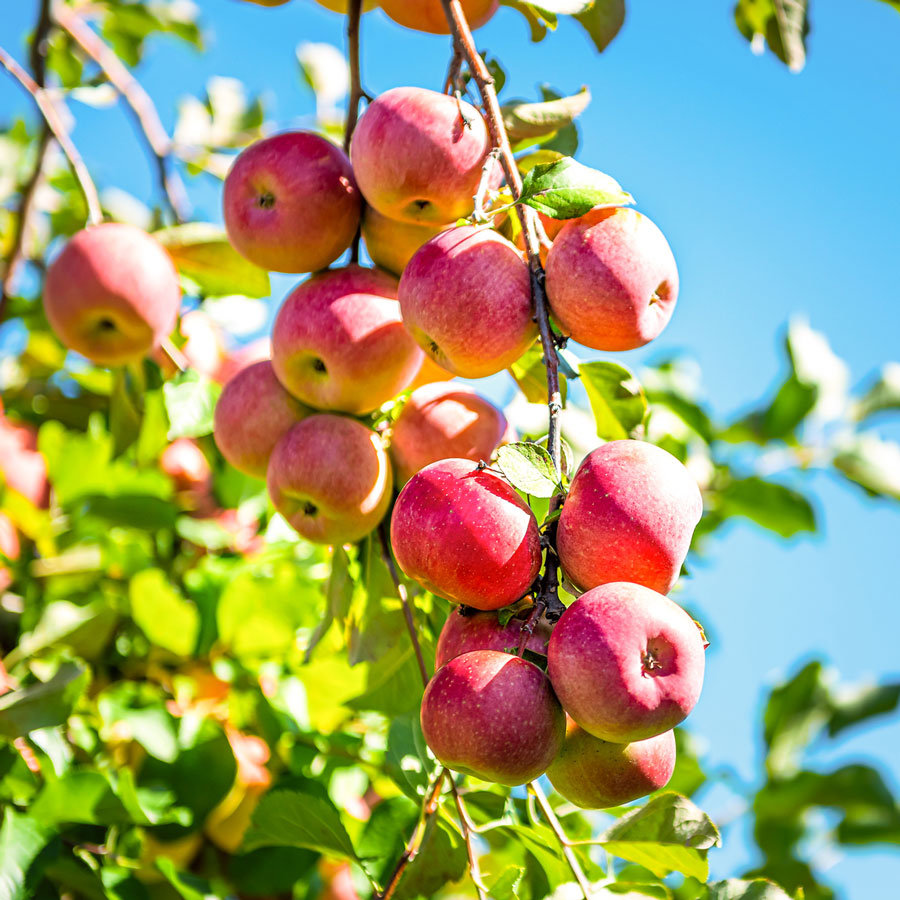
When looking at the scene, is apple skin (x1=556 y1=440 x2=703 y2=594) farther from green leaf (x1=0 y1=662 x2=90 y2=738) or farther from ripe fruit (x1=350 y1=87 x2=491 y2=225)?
green leaf (x1=0 y1=662 x2=90 y2=738)

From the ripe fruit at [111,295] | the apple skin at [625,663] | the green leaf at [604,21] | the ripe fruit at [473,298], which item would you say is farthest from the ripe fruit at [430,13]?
the apple skin at [625,663]

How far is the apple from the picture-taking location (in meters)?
1.02

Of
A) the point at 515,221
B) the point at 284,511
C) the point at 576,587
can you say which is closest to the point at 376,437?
Answer: the point at 284,511

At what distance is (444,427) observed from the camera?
968mm

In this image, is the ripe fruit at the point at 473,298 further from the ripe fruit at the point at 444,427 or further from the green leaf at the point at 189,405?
the green leaf at the point at 189,405

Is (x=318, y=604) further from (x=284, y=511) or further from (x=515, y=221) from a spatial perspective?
(x=515, y=221)

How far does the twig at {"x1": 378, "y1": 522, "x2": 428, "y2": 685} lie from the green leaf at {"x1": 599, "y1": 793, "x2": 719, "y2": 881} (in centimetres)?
22

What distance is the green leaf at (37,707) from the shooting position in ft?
3.38

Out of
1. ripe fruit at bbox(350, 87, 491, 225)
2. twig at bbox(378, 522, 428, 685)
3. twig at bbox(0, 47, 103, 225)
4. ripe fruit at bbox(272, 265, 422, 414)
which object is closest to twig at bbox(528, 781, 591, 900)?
twig at bbox(378, 522, 428, 685)

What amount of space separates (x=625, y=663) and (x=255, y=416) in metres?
0.59

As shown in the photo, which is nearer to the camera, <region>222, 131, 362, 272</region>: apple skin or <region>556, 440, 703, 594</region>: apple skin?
<region>556, 440, 703, 594</region>: apple skin

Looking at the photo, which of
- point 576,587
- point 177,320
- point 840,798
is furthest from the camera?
point 840,798

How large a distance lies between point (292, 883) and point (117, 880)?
0.76 ft

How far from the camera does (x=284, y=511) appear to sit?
102 cm
